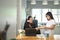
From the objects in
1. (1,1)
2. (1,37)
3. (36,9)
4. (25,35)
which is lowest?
(25,35)

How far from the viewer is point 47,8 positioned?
8.34 m

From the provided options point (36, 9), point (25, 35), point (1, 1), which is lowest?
point (25, 35)

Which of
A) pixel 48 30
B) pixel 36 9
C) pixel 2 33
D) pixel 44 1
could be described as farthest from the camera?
pixel 36 9

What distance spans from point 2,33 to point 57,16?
8031 mm

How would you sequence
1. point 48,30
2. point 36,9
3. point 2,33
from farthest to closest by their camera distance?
point 36,9 → point 48,30 → point 2,33

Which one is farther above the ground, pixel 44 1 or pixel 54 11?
pixel 44 1

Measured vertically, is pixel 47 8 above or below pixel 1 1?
above

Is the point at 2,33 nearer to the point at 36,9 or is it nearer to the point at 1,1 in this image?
the point at 1,1

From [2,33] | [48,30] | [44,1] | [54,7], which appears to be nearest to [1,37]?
[2,33]

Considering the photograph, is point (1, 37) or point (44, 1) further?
point (44, 1)

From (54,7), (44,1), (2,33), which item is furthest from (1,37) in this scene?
(54,7)

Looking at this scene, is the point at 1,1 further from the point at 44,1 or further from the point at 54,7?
the point at 54,7

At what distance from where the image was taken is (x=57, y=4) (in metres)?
8.11

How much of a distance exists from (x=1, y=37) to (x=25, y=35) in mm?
2390
